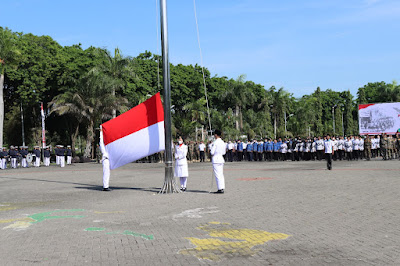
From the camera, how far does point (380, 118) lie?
40.4m

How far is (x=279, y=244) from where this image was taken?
6.82 meters

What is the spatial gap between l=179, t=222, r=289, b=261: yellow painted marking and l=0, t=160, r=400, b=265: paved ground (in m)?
0.01

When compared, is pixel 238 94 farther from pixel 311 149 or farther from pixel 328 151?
pixel 328 151

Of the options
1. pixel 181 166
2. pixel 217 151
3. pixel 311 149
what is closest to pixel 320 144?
pixel 311 149

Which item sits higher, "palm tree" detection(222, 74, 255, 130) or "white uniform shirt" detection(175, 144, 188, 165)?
"palm tree" detection(222, 74, 255, 130)

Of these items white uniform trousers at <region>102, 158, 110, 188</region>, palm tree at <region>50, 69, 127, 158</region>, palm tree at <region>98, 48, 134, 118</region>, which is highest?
palm tree at <region>98, 48, 134, 118</region>

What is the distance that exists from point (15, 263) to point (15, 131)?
170 ft

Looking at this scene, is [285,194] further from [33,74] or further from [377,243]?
[33,74]

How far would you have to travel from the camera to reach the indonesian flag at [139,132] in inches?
559

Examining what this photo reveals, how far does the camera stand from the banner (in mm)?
39844

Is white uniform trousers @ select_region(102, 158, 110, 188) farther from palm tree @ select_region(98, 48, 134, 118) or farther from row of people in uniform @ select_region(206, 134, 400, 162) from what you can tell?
palm tree @ select_region(98, 48, 134, 118)

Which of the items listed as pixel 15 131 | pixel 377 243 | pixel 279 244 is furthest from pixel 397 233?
pixel 15 131

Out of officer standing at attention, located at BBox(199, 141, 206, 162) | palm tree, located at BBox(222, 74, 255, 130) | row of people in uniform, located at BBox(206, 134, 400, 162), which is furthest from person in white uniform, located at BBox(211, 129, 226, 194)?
palm tree, located at BBox(222, 74, 255, 130)

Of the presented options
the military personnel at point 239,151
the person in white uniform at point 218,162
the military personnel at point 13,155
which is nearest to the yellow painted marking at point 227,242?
the person in white uniform at point 218,162
